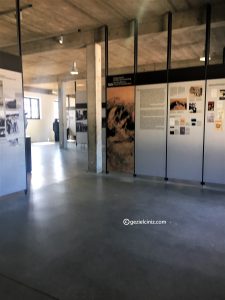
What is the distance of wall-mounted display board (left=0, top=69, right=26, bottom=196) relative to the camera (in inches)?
178

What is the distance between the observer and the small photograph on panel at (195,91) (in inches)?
219

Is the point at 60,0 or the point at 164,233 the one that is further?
the point at 60,0

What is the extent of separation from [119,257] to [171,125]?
12.8 ft

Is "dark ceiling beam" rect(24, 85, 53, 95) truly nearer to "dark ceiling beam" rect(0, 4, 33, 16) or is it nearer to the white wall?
the white wall

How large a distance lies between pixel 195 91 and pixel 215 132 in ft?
3.32

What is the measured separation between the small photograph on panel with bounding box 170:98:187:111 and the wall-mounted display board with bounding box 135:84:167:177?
0.17 meters

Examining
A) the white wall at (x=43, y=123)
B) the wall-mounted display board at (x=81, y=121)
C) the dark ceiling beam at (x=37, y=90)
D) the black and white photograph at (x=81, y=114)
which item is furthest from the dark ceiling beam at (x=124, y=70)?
the white wall at (x=43, y=123)

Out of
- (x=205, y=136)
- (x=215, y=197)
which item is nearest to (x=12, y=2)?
(x=205, y=136)

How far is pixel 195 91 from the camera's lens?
561cm

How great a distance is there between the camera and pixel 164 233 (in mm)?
3354

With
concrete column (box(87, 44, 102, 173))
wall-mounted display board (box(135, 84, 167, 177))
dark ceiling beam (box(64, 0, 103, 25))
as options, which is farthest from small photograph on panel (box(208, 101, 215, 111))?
dark ceiling beam (box(64, 0, 103, 25))

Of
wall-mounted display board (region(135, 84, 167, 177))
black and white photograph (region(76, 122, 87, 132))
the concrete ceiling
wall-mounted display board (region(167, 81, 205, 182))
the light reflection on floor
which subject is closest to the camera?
the concrete ceiling

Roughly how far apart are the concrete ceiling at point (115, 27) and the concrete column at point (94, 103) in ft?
1.29

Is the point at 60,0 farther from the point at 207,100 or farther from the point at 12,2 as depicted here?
the point at 207,100
